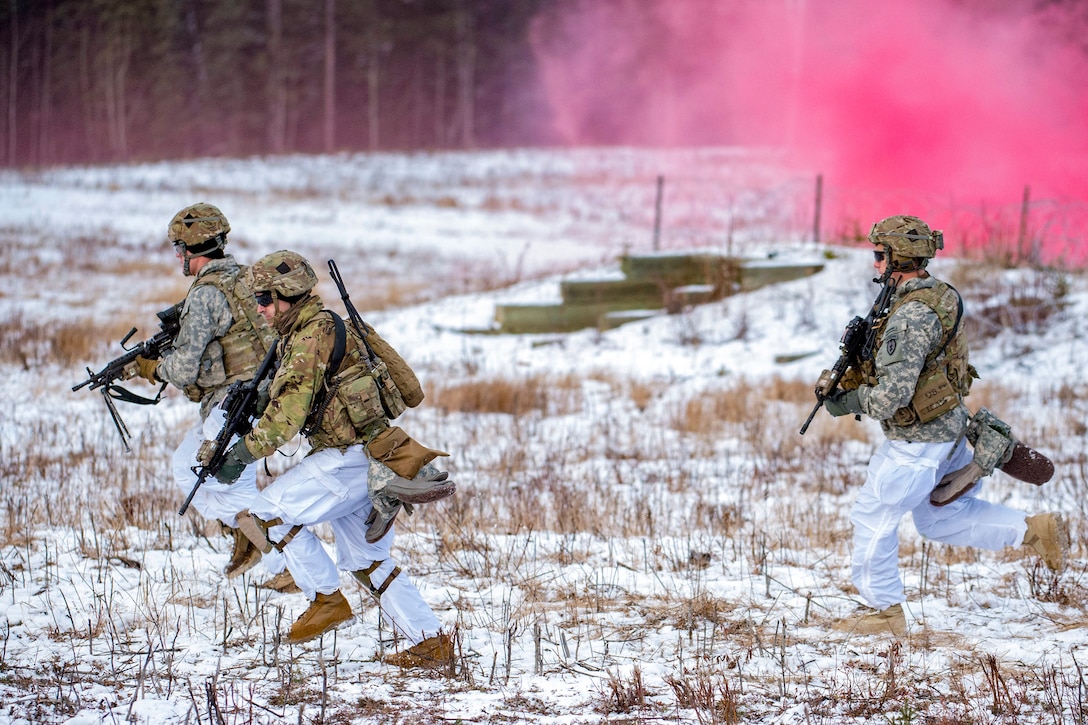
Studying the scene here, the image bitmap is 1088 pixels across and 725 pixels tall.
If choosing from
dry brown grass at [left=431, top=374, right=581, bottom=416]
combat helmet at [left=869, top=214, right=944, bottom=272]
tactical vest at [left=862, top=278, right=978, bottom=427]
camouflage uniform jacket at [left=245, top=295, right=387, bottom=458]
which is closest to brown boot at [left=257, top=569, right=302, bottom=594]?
camouflage uniform jacket at [left=245, top=295, right=387, bottom=458]

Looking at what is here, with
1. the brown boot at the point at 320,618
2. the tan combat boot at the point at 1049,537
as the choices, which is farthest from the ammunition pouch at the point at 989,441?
the brown boot at the point at 320,618

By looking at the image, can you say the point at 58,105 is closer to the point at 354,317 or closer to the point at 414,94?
the point at 414,94

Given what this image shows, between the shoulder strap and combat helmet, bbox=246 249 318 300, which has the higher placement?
combat helmet, bbox=246 249 318 300

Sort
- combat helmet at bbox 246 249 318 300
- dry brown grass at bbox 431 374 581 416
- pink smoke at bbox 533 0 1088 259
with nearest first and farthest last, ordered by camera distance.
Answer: combat helmet at bbox 246 249 318 300, dry brown grass at bbox 431 374 581 416, pink smoke at bbox 533 0 1088 259

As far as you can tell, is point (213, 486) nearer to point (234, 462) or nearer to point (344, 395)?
point (234, 462)

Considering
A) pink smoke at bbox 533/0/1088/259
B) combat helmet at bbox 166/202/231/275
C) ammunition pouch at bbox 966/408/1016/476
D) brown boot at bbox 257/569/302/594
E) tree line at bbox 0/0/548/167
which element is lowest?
brown boot at bbox 257/569/302/594

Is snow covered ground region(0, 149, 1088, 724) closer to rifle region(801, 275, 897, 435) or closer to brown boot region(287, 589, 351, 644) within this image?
brown boot region(287, 589, 351, 644)

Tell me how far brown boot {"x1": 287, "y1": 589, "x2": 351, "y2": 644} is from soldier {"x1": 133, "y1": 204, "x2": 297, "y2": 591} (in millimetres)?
512

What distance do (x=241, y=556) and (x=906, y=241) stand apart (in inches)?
146

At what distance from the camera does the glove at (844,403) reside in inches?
189

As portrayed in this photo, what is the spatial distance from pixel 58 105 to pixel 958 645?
4739cm

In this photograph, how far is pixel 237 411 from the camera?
4586mm

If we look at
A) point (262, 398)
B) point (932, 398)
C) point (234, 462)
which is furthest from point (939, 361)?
point (234, 462)

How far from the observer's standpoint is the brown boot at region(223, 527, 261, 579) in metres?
5.34
